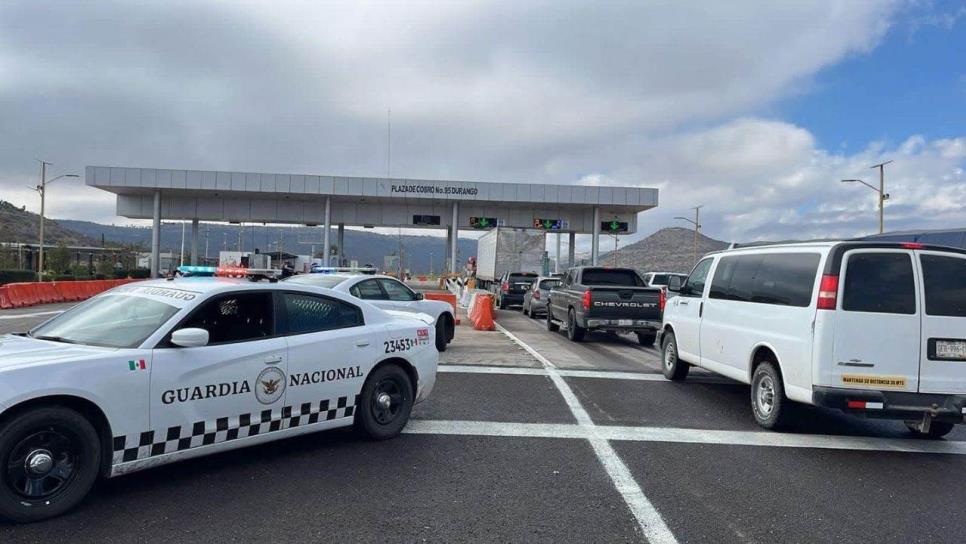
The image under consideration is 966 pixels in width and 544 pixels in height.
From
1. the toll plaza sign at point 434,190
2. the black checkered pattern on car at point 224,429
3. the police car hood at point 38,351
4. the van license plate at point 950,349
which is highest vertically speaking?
the toll plaza sign at point 434,190

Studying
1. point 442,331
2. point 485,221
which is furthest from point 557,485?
point 485,221

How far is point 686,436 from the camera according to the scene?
661 centimetres

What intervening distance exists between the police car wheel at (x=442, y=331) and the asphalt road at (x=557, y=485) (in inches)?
192

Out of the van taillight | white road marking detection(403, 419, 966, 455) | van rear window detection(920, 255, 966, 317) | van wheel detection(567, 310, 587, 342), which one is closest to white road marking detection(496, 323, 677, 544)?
white road marking detection(403, 419, 966, 455)

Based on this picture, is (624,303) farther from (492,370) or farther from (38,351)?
(38,351)

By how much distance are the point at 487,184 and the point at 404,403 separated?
36062 millimetres

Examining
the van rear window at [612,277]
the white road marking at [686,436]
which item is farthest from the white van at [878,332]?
the van rear window at [612,277]

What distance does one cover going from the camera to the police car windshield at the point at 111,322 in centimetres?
473

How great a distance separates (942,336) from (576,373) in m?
5.10

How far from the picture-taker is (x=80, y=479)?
413 cm

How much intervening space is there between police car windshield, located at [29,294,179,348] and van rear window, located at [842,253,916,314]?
5886 mm

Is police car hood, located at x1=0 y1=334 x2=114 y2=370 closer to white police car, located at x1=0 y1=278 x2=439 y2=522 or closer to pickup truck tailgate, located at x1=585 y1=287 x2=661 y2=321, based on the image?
white police car, located at x1=0 y1=278 x2=439 y2=522

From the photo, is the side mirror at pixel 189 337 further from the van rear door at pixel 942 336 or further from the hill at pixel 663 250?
the hill at pixel 663 250

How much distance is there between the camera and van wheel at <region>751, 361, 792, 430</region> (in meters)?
6.75
